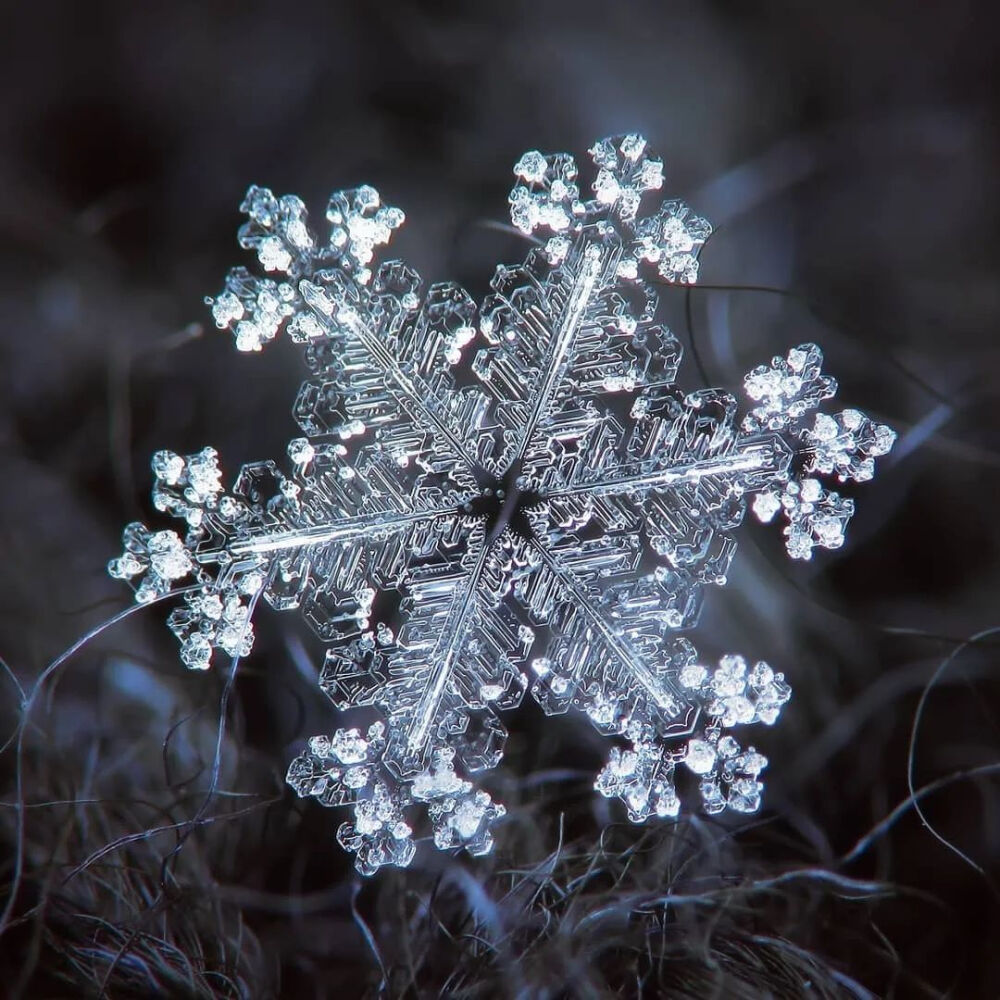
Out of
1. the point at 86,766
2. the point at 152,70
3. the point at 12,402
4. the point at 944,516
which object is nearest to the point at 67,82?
the point at 152,70

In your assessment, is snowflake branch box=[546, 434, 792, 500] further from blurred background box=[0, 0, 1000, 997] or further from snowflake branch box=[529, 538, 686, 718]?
blurred background box=[0, 0, 1000, 997]

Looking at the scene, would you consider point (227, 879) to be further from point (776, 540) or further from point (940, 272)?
point (940, 272)

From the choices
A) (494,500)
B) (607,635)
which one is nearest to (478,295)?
(494,500)

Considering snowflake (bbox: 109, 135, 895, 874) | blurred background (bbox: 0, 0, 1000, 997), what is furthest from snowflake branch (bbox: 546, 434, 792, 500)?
blurred background (bbox: 0, 0, 1000, 997)

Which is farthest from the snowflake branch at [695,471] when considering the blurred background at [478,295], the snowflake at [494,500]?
the blurred background at [478,295]

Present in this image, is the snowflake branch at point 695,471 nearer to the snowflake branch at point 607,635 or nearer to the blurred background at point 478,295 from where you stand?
the snowflake branch at point 607,635
